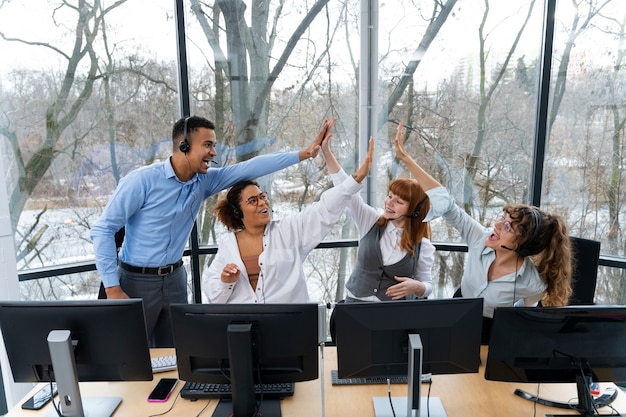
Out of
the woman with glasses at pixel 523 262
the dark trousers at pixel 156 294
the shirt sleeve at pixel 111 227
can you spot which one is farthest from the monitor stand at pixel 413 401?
the shirt sleeve at pixel 111 227

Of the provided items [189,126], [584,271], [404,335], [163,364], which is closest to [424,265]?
[404,335]

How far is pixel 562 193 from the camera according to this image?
120 inches

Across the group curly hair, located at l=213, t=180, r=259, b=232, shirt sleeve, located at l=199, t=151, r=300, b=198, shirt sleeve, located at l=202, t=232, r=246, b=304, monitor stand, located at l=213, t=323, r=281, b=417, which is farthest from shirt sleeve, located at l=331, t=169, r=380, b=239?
monitor stand, located at l=213, t=323, r=281, b=417

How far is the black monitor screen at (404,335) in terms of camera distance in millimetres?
1298

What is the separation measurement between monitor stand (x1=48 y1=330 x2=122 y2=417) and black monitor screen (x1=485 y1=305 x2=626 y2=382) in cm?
137

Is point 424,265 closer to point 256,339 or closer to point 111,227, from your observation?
point 256,339

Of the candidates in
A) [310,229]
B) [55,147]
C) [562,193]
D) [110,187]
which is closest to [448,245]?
[562,193]

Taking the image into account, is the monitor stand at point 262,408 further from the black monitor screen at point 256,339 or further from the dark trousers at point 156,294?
the dark trousers at point 156,294

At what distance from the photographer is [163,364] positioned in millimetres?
1662

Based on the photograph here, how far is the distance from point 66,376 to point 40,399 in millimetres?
312

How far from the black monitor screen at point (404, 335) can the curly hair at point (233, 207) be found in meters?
0.96

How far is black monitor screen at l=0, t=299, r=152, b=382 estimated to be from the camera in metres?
1.31

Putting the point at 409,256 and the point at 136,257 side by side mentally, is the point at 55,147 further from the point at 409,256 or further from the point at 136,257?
the point at 409,256

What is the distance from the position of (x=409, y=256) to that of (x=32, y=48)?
275 centimetres
